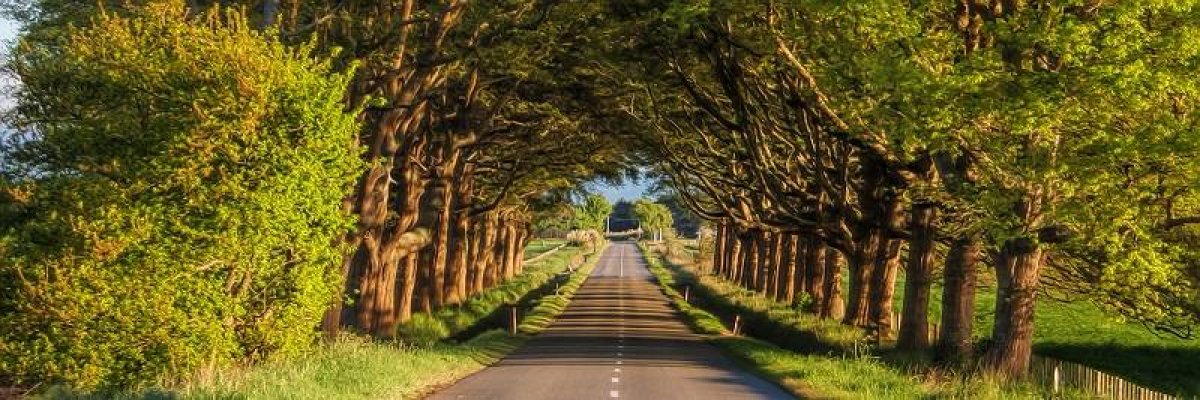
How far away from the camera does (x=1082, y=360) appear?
46156mm

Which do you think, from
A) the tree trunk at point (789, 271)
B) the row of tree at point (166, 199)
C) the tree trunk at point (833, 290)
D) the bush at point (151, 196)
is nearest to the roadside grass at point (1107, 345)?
the tree trunk at point (833, 290)

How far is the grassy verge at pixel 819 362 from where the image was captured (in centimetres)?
2139

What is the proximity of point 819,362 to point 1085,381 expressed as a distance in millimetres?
5473

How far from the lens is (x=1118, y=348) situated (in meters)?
48.6

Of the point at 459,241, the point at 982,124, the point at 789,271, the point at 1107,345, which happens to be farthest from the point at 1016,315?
the point at 459,241

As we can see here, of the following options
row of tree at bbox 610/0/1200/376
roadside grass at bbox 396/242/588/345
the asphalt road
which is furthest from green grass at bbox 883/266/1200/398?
roadside grass at bbox 396/242/588/345

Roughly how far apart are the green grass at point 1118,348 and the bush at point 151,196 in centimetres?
2456

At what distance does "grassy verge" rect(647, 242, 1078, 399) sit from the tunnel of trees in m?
1.96

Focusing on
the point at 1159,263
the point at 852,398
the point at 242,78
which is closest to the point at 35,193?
the point at 242,78

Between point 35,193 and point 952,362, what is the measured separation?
683 inches

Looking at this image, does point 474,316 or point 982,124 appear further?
point 474,316

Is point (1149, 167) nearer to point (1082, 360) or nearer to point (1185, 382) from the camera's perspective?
point (1185, 382)

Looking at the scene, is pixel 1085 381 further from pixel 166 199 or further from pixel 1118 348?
pixel 1118 348

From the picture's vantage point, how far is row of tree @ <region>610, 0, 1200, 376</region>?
19.5 metres
